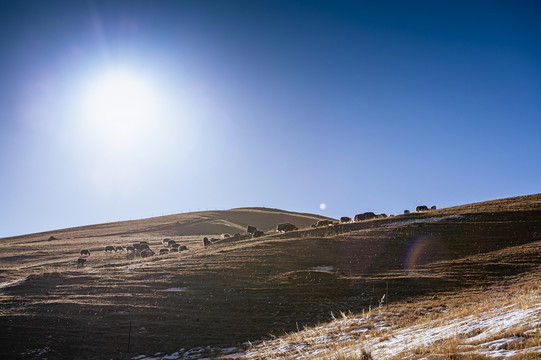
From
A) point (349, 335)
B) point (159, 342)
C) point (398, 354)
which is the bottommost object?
point (159, 342)

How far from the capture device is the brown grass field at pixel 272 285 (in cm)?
1967

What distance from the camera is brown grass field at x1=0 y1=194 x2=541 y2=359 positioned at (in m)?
19.7

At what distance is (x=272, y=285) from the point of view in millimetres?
29859

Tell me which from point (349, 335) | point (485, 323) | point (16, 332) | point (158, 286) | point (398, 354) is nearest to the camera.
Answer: point (398, 354)

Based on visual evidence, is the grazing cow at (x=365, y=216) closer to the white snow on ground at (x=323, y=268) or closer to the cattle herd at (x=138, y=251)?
the white snow on ground at (x=323, y=268)

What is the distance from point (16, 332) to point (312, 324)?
61.3 ft

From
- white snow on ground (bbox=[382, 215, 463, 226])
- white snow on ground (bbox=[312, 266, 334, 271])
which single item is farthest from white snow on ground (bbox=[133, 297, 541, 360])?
white snow on ground (bbox=[382, 215, 463, 226])

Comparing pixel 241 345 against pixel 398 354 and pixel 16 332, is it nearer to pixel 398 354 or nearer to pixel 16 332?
pixel 398 354

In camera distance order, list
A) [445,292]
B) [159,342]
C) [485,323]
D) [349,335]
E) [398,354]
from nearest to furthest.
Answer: [398,354] → [485,323] → [349,335] → [159,342] → [445,292]

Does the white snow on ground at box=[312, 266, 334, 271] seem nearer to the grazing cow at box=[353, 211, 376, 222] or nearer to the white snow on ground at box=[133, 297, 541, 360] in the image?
the white snow on ground at box=[133, 297, 541, 360]

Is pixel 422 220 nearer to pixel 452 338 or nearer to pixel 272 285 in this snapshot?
pixel 272 285

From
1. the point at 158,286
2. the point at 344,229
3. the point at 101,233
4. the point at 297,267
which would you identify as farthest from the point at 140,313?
the point at 101,233

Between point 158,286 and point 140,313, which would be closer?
point 140,313

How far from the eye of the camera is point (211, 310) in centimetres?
2497
